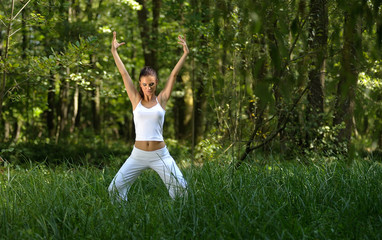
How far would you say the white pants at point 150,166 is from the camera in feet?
15.1

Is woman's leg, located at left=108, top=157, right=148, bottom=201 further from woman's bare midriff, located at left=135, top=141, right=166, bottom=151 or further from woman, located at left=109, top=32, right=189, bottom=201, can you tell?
woman's bare midriff, located at left=135, top=141, right=166, bottom=151

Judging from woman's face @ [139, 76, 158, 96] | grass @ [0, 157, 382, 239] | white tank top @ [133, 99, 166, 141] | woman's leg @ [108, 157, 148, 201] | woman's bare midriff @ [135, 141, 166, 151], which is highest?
woman's face @ [139, 76, 158, 96]

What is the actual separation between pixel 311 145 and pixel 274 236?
17.0 feet

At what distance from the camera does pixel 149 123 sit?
4.68 meters

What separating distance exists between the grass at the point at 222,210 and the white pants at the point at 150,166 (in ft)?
0.59

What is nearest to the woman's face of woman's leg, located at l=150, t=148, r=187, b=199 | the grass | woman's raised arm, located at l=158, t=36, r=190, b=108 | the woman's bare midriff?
woman's raised arm, located at l=158, t=36, r=190, b=108

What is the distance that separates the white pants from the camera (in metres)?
4.60

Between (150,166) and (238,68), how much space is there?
1325 mm

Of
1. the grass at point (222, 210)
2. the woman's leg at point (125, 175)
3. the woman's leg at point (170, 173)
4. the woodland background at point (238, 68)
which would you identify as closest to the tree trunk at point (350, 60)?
the woodland background at point (238, 68)

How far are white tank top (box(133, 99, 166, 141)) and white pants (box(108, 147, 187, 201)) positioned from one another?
0.14 meters

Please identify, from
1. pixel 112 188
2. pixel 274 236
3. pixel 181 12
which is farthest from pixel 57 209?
pixel 181 12

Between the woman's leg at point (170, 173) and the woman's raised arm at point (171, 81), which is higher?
the woman's raised arm at point (171, 81)

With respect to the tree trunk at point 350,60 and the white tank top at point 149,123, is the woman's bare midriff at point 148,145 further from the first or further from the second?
the tree trunk at point 350,60

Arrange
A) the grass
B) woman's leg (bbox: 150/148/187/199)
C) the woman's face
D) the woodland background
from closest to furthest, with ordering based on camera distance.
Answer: the woodland background
the grass
woman's leg (bbox: 150/148/187/199)
the woman's face
